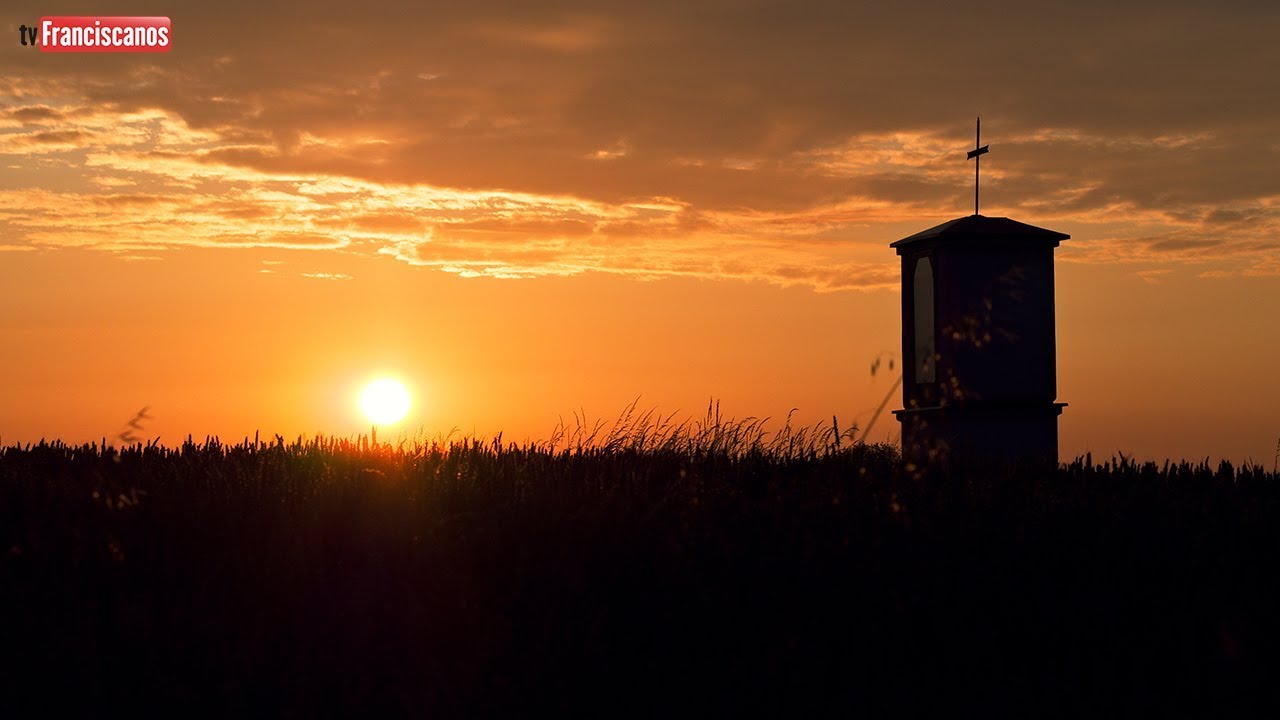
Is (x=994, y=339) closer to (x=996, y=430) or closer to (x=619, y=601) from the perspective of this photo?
(x=996, y=430)

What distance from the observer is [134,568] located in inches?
249

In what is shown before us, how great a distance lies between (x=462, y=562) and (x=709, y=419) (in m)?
6.36

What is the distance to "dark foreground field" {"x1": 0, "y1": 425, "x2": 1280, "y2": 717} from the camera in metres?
4.90

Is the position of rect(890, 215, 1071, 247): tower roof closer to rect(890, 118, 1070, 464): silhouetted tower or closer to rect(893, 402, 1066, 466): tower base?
rect(890, 118, 1070, 464): silhouetted tower

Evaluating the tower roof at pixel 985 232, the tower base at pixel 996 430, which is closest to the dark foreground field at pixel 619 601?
the tower base at pixel 996 430

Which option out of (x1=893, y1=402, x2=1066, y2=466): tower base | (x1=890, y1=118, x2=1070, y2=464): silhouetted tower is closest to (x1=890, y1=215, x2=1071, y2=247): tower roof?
(x1=890, y1=118, x2=1070, y2=464): silhouetted tower

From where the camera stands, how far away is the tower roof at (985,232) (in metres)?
13.2

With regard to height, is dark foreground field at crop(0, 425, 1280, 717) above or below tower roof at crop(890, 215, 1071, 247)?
below

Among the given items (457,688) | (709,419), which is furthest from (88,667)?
(709,419)

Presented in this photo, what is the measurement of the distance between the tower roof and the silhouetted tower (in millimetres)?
12

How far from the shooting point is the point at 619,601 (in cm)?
562

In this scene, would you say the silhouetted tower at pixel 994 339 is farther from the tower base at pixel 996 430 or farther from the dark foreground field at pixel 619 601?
the dark foreground field at pixel 619 601

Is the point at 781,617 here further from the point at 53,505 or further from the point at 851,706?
the point at 53,505

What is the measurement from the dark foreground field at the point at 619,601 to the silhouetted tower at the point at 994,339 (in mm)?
4874
